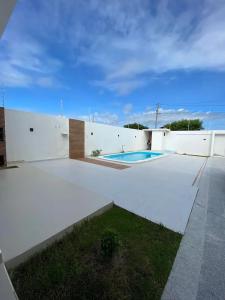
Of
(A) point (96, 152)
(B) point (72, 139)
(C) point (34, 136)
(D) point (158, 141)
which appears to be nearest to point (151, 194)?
(C) point (34, 136)

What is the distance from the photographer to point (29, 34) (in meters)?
5.25

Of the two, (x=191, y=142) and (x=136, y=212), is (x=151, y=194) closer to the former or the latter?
(x=136, y=212)

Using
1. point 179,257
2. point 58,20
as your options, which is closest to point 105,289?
point 179,257

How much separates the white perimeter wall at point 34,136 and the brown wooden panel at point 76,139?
269mm

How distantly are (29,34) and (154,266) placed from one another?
24.2ft

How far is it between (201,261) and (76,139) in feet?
28.7

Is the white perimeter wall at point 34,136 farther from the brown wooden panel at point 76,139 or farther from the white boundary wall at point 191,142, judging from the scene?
the white boundary wall at point 191,142

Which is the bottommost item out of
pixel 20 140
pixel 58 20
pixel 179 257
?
pixel 179 257

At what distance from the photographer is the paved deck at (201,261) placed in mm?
1428

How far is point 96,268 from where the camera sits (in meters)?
1.62

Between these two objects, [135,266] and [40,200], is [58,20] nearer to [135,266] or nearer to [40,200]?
[40,200]

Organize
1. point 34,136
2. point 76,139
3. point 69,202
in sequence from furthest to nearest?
point 76,139 → point 34,136 → point 69,202

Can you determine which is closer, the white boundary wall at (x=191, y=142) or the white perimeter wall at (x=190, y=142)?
the white boundary wall at (x=191, y=142)

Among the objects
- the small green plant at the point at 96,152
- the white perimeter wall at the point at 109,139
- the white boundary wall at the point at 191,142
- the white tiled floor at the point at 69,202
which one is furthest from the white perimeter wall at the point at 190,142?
the white tiled floor at the point at 69,202
